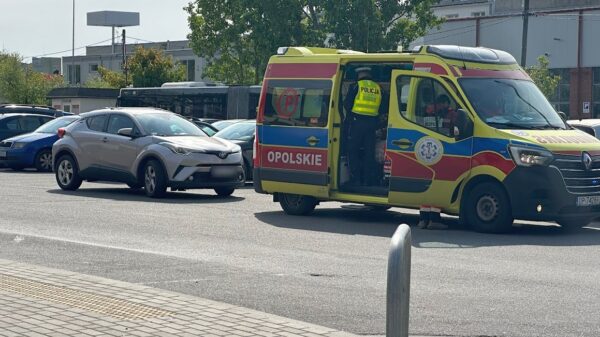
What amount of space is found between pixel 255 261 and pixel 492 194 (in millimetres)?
4373

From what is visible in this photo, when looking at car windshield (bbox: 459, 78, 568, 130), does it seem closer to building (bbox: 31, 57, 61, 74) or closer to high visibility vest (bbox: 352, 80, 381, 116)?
high visibility vest (bbox: 352, 80, 381, 116)

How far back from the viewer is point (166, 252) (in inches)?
513

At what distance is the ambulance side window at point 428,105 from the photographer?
15.9m

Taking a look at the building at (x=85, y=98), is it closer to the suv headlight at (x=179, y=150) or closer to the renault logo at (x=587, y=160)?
the suv headlight at (x=179, y=150)

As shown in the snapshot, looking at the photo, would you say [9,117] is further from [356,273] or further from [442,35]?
[442,35]

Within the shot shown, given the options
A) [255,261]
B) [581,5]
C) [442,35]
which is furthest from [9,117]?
[581,5]

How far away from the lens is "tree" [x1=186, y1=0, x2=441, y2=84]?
5878cm

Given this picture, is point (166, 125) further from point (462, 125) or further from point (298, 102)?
point (462, 125)

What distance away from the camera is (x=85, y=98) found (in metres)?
61.5

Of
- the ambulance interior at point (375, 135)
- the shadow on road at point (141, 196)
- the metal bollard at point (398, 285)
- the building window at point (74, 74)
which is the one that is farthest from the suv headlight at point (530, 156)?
the building window at point (74, 74)

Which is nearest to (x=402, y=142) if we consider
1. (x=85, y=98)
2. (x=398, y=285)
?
(x=398, y=285)

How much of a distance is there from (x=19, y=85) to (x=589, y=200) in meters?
74.6

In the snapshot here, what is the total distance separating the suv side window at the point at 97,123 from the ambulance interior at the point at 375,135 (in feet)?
20.7

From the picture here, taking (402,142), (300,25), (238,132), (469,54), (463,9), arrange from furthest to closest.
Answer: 1. (463,9)
2. (300,25)
3. (238,132)
4. (469,54)
5. (402,142)
